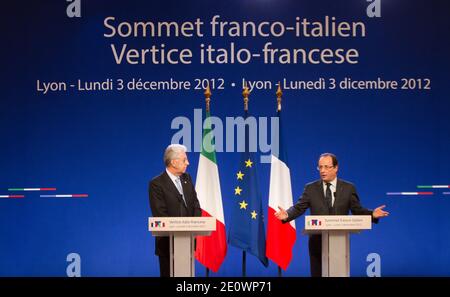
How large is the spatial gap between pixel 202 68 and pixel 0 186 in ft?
8.17

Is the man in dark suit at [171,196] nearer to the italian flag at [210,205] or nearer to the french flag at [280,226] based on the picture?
the italian flag at [210,205]

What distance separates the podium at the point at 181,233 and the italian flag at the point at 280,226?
2.07 metres

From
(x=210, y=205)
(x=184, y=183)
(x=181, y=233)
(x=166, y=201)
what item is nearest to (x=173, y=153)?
(x=184, y=183)

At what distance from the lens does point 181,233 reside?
19.5 feet

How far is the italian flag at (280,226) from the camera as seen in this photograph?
791 cm

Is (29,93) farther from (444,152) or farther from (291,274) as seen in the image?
(444,152)

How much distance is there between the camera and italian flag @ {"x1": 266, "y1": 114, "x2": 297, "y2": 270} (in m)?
7.91

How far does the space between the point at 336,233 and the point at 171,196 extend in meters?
1.43

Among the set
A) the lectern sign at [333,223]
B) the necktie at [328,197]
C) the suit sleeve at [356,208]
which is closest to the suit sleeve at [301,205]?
the necktie at [328,197]

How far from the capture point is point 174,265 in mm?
5922

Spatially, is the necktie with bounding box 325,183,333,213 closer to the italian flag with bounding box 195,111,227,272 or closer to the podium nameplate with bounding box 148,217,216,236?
the podium nameplate with bounding box 148,217,216,236

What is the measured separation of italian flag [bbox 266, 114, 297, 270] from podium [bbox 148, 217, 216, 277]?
2.07m
